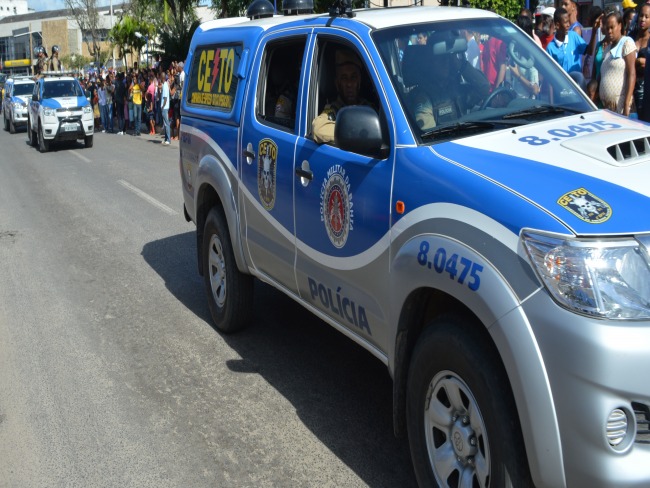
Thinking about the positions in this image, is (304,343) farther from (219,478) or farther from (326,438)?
(219,478)

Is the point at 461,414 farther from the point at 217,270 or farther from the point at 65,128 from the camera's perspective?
the point at 65,128

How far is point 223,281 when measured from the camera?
6105 millimetres

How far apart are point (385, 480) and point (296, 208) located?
1.58 m

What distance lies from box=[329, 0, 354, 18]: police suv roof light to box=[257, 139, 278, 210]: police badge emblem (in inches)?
33.6

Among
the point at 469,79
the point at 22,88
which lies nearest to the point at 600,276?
the point at 469,79

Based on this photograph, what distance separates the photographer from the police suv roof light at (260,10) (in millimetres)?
6477

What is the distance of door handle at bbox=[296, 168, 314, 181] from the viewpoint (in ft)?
14.5

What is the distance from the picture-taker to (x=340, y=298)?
431 centimetres

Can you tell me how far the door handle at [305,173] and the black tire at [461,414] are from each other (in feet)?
4.36

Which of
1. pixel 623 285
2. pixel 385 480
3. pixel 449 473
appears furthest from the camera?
pixel 385 480

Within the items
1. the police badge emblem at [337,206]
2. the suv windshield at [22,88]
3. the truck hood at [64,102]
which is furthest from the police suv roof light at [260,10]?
the suv windshield at [22,88]

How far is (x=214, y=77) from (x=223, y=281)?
5.08ft

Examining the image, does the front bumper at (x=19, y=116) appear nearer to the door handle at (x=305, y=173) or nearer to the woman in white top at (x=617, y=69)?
the woman in white top at (x=617, y=69)

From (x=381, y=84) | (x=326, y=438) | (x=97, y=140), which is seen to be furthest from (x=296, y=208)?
(x=97, y=140)
